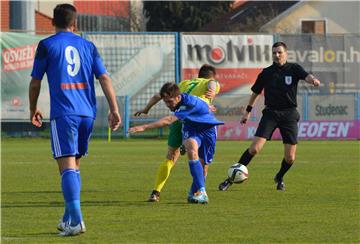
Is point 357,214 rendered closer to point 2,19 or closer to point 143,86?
point 143,86

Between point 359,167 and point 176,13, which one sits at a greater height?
point 176,13

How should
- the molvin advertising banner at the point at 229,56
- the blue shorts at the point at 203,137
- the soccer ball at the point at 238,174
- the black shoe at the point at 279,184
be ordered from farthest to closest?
the molvin advertising banner at the point at 229,56
the black shoe at the point at 279,184
the soccer ball at the point at 238,174
the blue shorts at the point at 203,137

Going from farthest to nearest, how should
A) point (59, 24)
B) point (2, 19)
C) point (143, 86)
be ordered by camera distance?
point (2, 19)
point (143, 86)
point (59, 24)

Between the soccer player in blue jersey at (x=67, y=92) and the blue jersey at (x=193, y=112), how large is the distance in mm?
2960

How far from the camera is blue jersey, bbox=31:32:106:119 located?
32.3 feet

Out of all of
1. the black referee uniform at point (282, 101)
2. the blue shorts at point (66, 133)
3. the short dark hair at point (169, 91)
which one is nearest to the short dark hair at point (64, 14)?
the blue shorts at point (66, 133)

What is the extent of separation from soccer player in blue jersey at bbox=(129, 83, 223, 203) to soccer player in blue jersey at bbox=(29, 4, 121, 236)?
8.65ft

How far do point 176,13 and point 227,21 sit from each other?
393 cm

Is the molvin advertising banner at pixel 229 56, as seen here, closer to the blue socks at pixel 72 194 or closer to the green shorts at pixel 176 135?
Answer: the green shorts at pixel 176 135

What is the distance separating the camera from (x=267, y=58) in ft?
125

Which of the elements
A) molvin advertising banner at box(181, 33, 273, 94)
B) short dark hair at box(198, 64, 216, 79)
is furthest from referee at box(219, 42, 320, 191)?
molvin advertising banner at box(181, 33, 273, 94)

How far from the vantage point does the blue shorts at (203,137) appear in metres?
13.3

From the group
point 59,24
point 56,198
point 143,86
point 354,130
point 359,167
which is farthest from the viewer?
point 143,86

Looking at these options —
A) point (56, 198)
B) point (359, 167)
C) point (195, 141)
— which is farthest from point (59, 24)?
point (359, 167)
